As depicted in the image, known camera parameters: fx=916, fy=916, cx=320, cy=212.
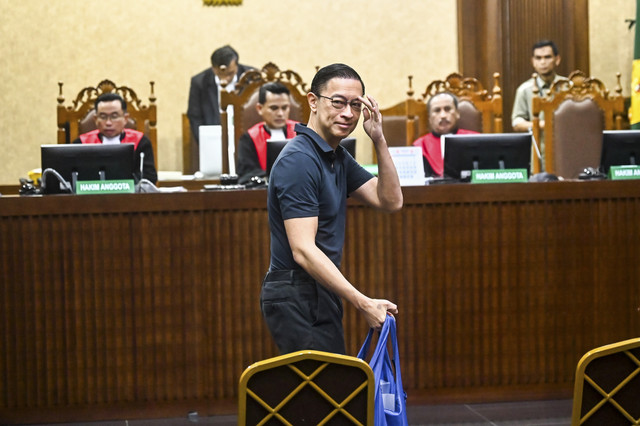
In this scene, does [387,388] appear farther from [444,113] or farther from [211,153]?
[211,153]

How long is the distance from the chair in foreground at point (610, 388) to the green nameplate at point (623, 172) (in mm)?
2324

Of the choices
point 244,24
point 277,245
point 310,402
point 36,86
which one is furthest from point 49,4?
point 310,402

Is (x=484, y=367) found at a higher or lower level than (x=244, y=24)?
lower

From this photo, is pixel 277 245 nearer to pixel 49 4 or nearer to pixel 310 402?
pixel 310 402

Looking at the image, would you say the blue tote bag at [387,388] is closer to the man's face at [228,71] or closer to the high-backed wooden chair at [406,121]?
the high-backed wooden chair at [406,121]

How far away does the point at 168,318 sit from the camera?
11.8 ft

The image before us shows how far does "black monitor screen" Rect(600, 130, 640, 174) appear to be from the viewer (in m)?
4.07

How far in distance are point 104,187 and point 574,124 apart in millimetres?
3004

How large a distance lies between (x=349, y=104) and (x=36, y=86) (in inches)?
227

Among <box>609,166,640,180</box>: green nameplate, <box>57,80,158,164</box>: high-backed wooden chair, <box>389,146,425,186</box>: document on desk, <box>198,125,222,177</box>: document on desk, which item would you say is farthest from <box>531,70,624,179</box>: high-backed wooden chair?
<box>57,80,158,164</box>: high-backed wooden chair

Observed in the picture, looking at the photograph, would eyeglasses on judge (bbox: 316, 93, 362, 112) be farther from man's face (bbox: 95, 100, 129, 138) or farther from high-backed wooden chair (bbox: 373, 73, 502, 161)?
high-backed wooden chair (bbox: 373, 73, 502, 161)

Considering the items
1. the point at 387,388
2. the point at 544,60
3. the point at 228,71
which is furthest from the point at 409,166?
the point at 544,60

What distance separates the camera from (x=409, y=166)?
13.0 ft

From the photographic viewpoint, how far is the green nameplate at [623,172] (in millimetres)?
3859
